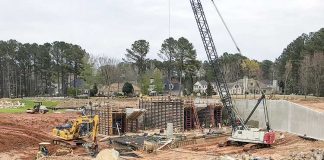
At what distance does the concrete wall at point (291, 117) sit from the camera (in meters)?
36.4

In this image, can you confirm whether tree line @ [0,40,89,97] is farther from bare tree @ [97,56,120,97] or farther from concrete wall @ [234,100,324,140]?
concrete wall @ [234,100,324,140]

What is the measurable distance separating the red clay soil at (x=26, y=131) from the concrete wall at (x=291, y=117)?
18.8 metres

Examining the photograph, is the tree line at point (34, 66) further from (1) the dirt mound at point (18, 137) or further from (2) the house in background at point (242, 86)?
(1) the dirt mound at point (18, 137)

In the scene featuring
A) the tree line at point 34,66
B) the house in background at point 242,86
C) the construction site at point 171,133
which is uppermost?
the tree line at point 34,66

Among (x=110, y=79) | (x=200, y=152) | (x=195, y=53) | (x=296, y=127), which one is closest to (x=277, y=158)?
(x=200, y=152)

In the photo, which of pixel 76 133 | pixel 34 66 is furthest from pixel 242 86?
pixel 76 133

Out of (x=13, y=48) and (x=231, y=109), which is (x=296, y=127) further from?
(x=13, y=48)

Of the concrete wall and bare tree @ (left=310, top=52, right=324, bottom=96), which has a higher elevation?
bare tree @ (left=310, top=52, right=324, bottom=96)

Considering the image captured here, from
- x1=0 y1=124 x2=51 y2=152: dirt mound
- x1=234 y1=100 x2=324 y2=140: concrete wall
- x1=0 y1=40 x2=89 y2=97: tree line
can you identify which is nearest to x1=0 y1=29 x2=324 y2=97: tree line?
x1=0 y1=40 x2=89 y2=97: tree line

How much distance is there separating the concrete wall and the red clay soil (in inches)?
740

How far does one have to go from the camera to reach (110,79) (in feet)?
325

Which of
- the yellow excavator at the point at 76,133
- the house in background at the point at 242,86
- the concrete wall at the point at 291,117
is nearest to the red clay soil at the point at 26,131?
the yellow excavator at the point at 76,133

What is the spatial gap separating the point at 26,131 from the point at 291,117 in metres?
23.0

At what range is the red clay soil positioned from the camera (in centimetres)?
2959
